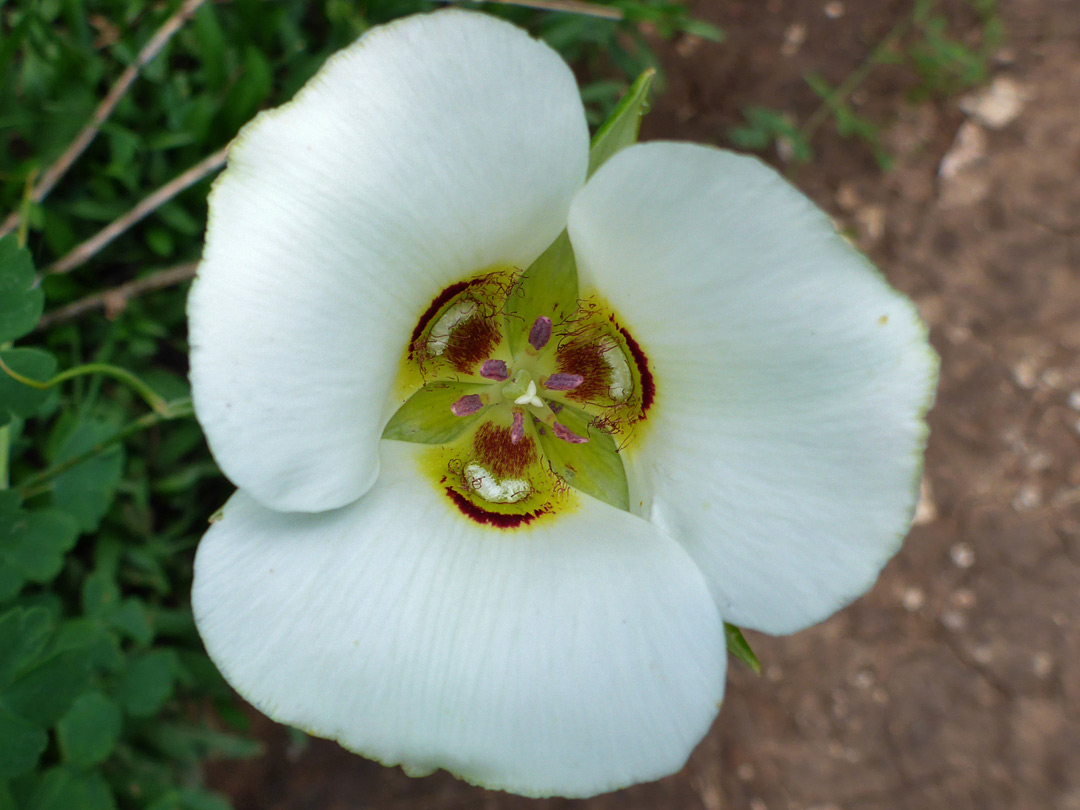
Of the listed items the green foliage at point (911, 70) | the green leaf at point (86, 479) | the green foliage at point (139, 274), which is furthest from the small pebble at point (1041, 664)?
the green leaf at point (86, 479)

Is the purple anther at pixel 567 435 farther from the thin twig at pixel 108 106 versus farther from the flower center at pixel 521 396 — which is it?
the thin twig at pixel 108 106

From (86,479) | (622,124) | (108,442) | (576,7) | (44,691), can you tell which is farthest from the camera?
(576,7)

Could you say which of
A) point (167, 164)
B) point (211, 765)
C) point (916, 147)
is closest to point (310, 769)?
point (211, 765)

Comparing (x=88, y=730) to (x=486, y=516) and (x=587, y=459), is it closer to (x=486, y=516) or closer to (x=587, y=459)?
(x=486, y=516)

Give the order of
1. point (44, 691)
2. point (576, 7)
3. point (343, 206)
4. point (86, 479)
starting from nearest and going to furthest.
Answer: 1. point (343, 206)
2. point (44, 691)
3. point (86, 479)
4. point (576, 7)

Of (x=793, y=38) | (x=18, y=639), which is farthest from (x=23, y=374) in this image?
(x=793, y=38)

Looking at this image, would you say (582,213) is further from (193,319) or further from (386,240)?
(193,319)
